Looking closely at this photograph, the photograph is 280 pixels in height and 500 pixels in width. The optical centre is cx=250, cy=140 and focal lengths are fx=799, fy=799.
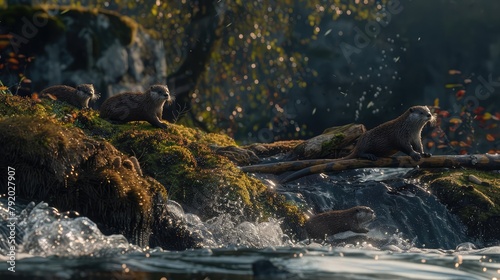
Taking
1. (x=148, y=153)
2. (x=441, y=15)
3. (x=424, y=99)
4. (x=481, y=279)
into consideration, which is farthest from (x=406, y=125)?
(x=441, y=15)

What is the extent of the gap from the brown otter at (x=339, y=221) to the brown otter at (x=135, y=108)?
11.4 ft

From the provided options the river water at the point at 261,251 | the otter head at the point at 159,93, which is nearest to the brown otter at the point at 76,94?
the otter head at the point at 159,93

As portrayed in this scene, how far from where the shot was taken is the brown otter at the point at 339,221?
10945mm

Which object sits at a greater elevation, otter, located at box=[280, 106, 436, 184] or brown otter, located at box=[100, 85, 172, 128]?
brown otter, located at box=[100, 85, 172, 128]

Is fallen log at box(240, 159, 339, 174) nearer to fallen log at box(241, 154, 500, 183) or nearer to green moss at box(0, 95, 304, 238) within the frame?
fallen log at box(241, 154, 500, 183)

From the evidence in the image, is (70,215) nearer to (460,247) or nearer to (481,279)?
(481,279)

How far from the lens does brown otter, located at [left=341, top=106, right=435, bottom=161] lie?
503 inches

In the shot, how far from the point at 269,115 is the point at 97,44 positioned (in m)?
9.19

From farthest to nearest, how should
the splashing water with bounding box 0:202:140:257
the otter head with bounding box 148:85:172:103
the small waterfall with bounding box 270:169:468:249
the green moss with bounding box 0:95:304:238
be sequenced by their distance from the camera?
1. the otter head with bounding box 148:85:172:103
2. the small waterfall with bounding box 270:169:468:249
3. the green moss with bounding box 0:95:304:238
4. the splashing water with bounding box 0:202:140:257

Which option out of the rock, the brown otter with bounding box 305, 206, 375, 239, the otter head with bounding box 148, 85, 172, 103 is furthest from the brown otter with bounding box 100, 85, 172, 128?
the rock

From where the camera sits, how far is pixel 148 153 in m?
11.3

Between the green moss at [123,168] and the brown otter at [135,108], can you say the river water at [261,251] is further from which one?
the brown otter at [135,108]

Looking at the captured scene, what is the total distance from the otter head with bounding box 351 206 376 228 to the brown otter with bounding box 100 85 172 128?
3.76 metres

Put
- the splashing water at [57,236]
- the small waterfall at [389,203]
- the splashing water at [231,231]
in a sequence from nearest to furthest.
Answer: the splashing water at [57,236] < the splashing water at [231,231] < the small waterfall at [389,203]
